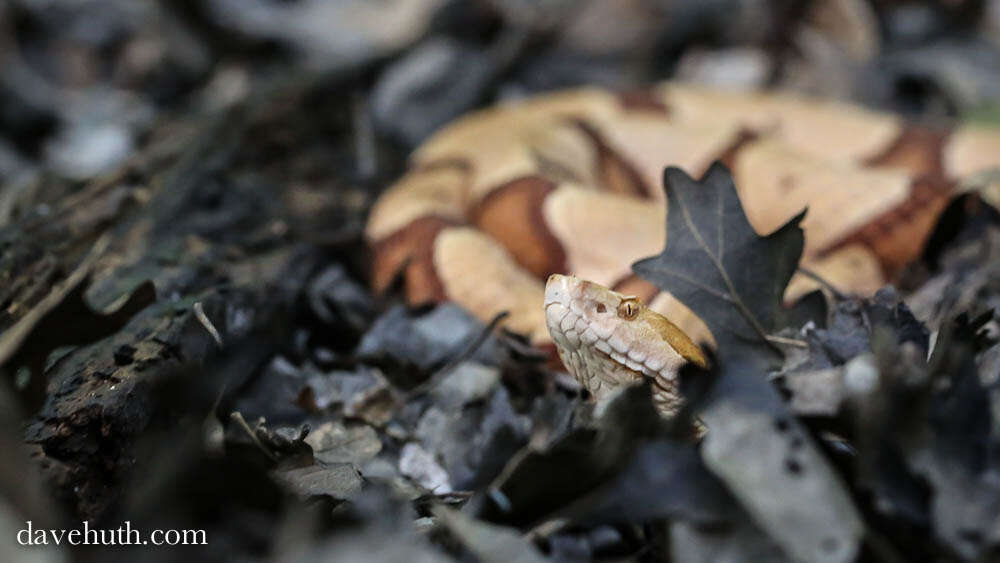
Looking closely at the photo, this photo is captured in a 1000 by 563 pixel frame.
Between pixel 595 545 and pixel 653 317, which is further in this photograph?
pixel 653 317

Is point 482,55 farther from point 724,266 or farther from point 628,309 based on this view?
point 724,266

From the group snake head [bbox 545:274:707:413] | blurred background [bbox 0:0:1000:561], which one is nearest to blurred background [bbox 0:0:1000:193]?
blurred background [bbox 0:0:1000:561]

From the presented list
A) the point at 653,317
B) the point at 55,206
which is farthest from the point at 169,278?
the point at 653,317

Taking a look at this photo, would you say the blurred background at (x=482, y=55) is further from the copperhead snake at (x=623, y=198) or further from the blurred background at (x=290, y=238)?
the copperhead snake at (x=623, y=198)

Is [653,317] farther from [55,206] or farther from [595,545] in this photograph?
[55,206]

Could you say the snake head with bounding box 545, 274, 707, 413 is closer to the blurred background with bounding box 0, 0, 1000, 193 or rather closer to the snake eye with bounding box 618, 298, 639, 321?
the snake eye with bounding box 618, 298, 639, 321

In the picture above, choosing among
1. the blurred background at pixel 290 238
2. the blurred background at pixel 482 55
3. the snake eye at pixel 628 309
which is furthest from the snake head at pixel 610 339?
the blurred background at pixel 482 55

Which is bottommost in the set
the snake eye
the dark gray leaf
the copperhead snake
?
the copperhead snake
